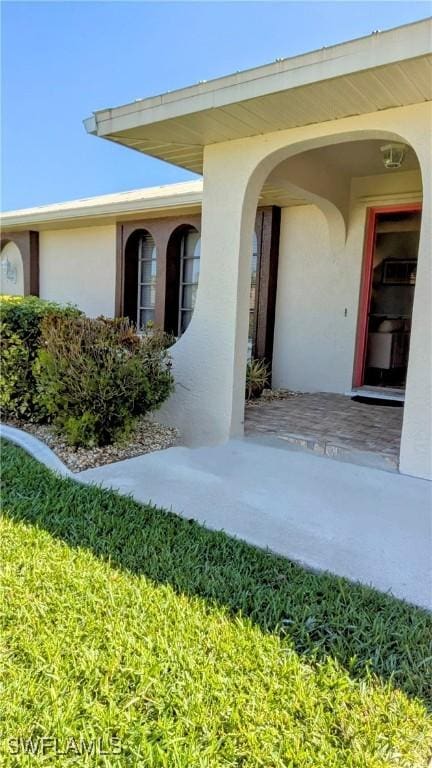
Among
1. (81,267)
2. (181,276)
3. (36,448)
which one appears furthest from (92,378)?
(81,267)

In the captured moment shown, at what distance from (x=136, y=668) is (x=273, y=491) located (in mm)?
2395

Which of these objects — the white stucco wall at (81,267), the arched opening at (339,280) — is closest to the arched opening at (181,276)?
the white stucco wall at (81,267)

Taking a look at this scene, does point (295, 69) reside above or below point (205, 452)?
above

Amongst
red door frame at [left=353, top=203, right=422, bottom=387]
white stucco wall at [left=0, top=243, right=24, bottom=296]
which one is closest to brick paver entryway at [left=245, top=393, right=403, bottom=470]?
red door frame at [left=353, top=203, right=422, bottom=387]

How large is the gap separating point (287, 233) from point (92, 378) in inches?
205

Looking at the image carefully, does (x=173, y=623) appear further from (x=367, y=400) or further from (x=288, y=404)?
(x=367, y=400)

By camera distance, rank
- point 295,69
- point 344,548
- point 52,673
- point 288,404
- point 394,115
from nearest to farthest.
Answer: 1. point 52,673
2. point 344,548
3. point 295,69
4. point 394,115
5. point 288,404

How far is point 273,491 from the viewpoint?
175 inches

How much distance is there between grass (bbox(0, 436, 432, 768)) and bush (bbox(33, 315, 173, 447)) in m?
2.02

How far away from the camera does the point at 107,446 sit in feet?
18.3

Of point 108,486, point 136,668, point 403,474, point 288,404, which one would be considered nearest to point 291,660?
point 136,668

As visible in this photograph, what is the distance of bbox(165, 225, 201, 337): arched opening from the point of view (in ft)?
34.0

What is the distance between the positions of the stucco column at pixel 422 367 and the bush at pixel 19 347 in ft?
12.5

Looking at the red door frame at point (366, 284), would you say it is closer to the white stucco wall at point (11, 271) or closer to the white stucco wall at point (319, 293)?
the white stucco wall at point (319, 293)
